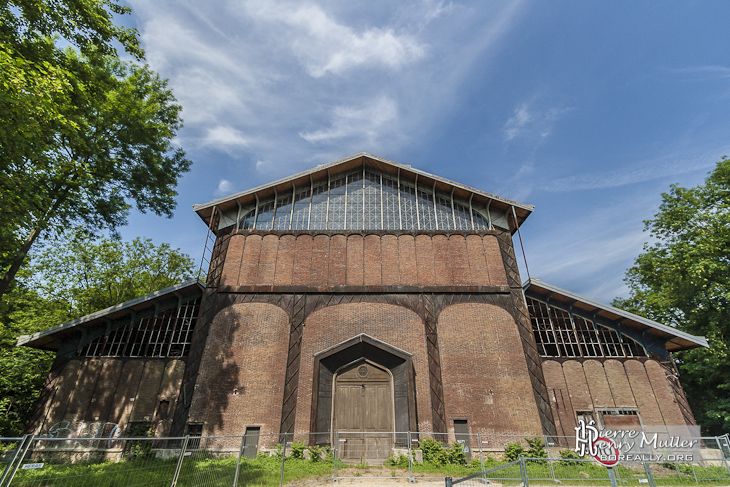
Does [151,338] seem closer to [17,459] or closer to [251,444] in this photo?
[251,444]

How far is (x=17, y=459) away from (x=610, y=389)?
2071 cm

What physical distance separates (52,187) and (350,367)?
13.6 metres

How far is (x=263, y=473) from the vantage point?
37.2 feet

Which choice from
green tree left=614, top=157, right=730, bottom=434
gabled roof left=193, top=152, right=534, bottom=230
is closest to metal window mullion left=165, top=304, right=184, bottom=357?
gabled roof left=193, top=152, right=534, bottom=230

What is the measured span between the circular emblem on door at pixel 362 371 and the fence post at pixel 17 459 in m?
12.2

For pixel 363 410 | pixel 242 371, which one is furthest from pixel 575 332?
pixel 242 371

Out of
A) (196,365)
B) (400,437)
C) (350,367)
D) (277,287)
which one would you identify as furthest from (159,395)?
(400,437)

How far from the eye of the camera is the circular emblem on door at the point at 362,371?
16.9 metres

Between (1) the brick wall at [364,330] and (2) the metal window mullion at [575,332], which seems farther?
(2) the metal window mullion at [575,332]

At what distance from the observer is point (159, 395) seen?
16719 millimetres

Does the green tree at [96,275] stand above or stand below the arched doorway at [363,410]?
above

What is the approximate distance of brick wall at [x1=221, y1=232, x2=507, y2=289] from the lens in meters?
18.7

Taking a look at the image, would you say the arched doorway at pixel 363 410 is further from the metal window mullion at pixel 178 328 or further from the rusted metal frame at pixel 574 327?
the rusted metal frame at pixel 574 327

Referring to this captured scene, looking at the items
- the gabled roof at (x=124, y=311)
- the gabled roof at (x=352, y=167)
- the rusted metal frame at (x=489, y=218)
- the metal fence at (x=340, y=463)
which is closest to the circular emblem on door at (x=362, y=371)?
the metal fence at (x=340, y=463)
